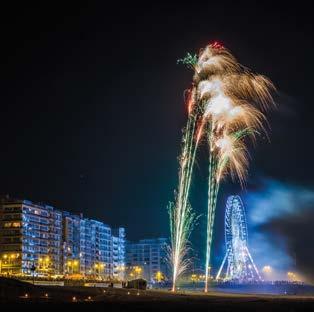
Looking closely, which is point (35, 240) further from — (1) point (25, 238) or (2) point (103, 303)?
(2) point (103, 303)

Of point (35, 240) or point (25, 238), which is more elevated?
point (25, 238)

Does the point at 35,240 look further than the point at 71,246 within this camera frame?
No

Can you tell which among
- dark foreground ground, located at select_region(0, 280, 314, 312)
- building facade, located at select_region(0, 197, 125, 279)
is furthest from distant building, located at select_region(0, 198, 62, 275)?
dark foreground ground, located at select_region(0, 280, 314, 312)

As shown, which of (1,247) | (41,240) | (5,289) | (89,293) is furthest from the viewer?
(41,240)

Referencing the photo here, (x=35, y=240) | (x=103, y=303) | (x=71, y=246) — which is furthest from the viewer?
(x=71, y=246)

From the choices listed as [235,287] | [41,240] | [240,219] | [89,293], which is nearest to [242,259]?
[235,287]

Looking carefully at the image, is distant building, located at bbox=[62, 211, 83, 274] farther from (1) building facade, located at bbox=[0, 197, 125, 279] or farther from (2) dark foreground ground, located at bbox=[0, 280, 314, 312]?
(2) dark foreground ground, located at bbox=[0, 280, 314, 312]

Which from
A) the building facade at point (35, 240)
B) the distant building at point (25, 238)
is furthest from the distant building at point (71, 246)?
the distant building at point (25, 238)

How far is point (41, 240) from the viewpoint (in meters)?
174

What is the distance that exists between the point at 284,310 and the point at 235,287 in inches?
3962

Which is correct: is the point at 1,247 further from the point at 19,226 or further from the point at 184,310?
the point at 184,310

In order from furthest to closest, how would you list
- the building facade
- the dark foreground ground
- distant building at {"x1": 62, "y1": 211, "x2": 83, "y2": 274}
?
distant building at {"x1": 62, "y1": 211, "x2": 83, "y2": 274} → the building facade → the dark foreground ground

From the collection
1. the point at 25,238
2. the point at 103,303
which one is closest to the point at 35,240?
the point at 25,238

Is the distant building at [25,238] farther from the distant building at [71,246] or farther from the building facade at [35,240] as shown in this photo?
the distant building at [71,246]
